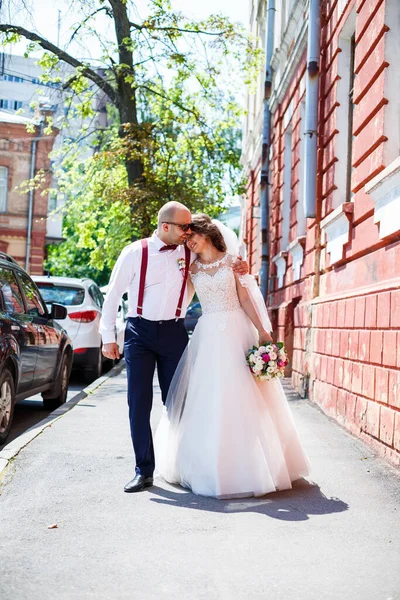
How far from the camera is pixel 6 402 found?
25.2 ft

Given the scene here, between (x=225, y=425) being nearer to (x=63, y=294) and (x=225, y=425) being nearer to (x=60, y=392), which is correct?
(x=60, y=392)

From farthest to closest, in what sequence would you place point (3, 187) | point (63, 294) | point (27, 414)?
1. point (3, 187)
2. point (63, 294)
3. point (27, 414)

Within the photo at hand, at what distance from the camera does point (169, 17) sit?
19.2m

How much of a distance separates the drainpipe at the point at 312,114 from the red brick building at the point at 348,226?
0.13 metres

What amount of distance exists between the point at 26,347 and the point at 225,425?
351cm

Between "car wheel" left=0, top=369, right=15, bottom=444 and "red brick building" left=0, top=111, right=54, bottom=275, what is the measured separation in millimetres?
30188

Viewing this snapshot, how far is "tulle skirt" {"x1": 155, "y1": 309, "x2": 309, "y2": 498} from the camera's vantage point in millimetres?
5387

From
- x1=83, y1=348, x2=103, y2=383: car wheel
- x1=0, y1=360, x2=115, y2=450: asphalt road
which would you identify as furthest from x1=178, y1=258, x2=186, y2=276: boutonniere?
x1=83, y1=348, x2=103, y2=383: car wheel

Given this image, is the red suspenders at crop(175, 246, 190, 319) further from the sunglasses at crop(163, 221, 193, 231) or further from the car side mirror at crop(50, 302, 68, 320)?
Answer: the car side mirror at crop(50, 302, 68, 320)

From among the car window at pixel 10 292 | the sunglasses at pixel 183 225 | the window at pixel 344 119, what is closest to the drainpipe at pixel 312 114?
the window at pixel 344 119

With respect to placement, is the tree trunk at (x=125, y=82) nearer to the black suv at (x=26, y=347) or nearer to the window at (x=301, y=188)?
the window at (x=301, y=188)

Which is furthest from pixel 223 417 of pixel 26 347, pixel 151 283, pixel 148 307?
pixel 26 347

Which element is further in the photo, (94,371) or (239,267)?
(94,371)

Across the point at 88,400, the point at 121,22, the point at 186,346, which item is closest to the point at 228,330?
the point at 186,346
